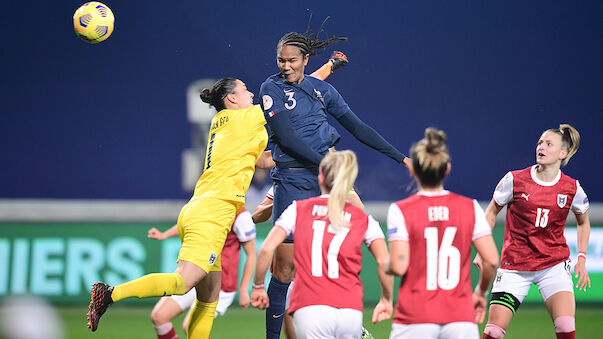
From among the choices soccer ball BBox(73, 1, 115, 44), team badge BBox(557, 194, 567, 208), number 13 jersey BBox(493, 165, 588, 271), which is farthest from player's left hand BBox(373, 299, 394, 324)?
soccer ball BBox(73, 1, 115, 44)

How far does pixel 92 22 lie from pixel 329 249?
3.34 m

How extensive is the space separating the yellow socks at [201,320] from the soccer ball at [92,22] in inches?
98.7

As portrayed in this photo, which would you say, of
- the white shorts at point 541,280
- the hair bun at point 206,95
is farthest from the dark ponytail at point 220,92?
the white shorts at point 541,280

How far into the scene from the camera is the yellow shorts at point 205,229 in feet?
16.3

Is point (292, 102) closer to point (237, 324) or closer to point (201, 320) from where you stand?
point (201, 320)

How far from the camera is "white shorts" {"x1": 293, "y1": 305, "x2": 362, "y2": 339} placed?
403 cm

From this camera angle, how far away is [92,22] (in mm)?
6320

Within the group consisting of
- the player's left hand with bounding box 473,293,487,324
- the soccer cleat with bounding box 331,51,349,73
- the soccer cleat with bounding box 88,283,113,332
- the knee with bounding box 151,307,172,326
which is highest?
the soccer cleat with bounding box 331,51,349,73

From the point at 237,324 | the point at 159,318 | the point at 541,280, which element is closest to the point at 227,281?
the point at 159,318

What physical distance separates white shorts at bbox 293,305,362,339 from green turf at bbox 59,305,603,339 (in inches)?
119

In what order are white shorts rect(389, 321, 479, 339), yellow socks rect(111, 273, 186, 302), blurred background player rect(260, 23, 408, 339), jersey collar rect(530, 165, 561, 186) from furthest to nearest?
jersey collar rect(530, 165, 561, 186) < blurred background player rect(260, 23, 408, 339) < yellow socks rect(111, 273, 186, 302) < white shorts rect(389, 321, 479, 339)

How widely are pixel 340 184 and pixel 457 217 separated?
0.63 m

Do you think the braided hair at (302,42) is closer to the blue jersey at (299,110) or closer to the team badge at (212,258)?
the blue jersey at (299,110)

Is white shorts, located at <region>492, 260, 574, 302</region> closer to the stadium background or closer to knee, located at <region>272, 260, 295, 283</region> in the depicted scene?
knee, located at <region>272, 260, 295, 283</region>
